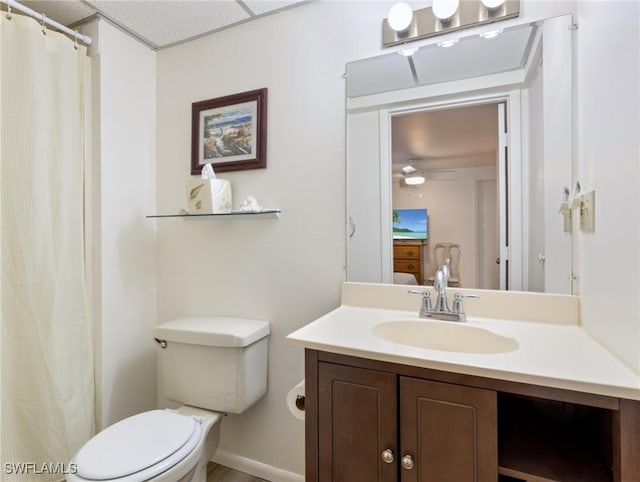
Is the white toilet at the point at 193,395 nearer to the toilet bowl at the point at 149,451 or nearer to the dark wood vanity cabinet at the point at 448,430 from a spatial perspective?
the toilet bowl at the point at 149,451

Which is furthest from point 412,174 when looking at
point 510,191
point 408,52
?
point 408,52

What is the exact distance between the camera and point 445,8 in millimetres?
1237

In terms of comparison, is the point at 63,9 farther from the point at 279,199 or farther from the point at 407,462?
the point at 407,462

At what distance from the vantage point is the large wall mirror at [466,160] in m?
1.16

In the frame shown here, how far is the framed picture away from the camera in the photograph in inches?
62.0

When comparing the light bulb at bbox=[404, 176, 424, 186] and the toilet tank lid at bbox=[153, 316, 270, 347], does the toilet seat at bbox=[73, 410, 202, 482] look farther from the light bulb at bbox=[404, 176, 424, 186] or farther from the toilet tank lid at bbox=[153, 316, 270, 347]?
the light bulb at bbox=[404, 176, 424, 186]

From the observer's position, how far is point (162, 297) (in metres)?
1.84

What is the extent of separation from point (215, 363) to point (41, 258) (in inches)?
33.8

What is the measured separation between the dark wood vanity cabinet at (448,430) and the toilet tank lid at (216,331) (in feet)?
1.67

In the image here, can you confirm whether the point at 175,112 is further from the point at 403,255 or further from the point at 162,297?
the point at 403,255

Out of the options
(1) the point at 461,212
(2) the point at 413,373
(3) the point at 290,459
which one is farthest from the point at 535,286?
(3) the point at 290,459

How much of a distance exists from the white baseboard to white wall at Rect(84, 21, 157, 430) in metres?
0.51

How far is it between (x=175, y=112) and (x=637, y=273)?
1983 mm

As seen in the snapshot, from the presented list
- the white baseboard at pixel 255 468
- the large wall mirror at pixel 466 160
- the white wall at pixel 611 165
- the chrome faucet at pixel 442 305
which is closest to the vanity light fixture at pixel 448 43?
the large wall mirror at pixel 466 160
